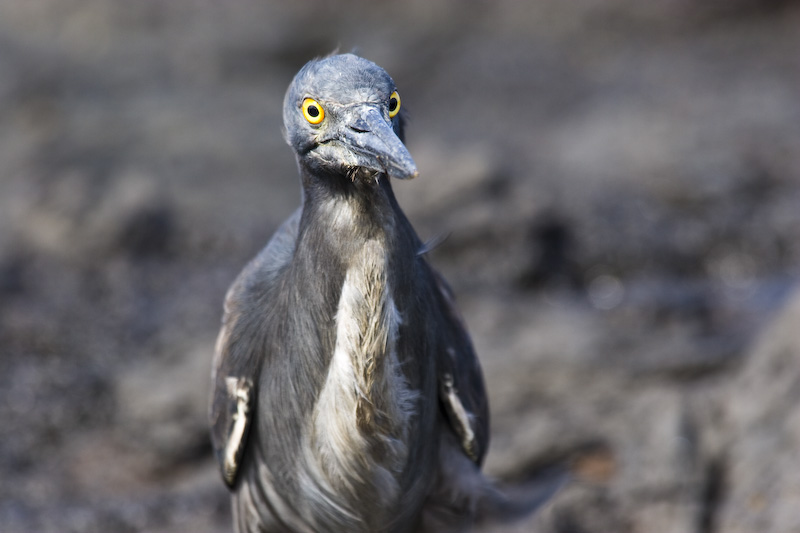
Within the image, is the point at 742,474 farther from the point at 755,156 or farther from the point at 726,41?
the point at 726,41

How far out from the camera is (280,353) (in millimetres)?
3271

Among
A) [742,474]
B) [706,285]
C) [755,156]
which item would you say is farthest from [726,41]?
[742,474]

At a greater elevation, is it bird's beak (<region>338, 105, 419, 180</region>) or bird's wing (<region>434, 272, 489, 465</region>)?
bird's beak (<region>338, 105, 419, 180</region>)

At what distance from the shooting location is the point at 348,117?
2697 millimetres

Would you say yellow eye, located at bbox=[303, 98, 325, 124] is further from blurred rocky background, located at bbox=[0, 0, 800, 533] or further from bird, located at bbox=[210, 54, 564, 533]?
blurred rocky background, located at bbox=[0, 0, 800, 533]

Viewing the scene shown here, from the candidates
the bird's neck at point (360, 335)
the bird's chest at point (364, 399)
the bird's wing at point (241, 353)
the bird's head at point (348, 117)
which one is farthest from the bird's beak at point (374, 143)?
the bird's wing at point (241, 353)

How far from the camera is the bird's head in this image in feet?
8.66

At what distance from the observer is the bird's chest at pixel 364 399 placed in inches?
116

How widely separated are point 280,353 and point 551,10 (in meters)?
10.1

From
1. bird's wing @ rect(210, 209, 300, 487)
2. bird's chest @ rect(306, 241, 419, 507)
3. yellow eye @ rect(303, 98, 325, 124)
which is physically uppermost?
yellow eye @ rect(303, 98, 325, 124)

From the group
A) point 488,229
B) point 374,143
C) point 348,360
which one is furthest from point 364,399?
point 488,229

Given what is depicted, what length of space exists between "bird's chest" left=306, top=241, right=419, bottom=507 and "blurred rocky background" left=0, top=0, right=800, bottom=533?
1634 millimetres

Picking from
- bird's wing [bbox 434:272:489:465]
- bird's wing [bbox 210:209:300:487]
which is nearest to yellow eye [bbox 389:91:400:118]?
bird's wing [bbox 210:209:300:487]

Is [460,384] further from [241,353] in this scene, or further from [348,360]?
Answer: [241,353]
